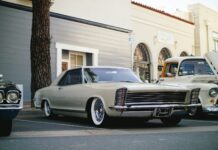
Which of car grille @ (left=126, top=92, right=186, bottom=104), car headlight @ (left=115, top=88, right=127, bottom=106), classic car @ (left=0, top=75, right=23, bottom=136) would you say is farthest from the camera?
car grille @ (left=126, top=92, right=186, bottom=104)

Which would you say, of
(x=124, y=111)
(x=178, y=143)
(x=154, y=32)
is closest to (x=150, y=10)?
(x=154, y=32)

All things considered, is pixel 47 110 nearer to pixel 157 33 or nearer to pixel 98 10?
pixel 98 10

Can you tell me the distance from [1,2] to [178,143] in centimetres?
1045

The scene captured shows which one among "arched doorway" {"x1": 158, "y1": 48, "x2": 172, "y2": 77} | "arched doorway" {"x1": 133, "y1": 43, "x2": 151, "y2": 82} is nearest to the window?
"arched doorway" {"x1": 133, "y1": 43, "x2": 151, "y2": 82}

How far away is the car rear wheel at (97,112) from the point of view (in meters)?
7.01

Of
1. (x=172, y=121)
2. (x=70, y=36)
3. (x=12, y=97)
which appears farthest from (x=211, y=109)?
(x=70, y=36)

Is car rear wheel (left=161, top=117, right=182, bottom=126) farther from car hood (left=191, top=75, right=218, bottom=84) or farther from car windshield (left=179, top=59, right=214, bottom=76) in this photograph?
car windshield (left=179, top=59, right=214, bottom=76)

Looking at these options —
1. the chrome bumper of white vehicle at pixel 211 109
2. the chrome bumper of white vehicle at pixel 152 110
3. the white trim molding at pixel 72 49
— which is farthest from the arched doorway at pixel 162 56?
the chrome bumper of white vehicle at pixel 152 110

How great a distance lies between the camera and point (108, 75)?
8.01 metres

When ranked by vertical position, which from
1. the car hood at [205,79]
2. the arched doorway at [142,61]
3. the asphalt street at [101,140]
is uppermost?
the arched doorway at [142,61]

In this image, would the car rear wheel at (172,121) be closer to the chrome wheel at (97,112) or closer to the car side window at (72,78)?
the chrome wheel at (97,112)

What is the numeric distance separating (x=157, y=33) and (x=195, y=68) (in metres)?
12.1

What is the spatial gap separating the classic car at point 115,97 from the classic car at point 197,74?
1.44m

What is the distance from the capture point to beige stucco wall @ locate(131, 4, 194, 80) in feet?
67.4
